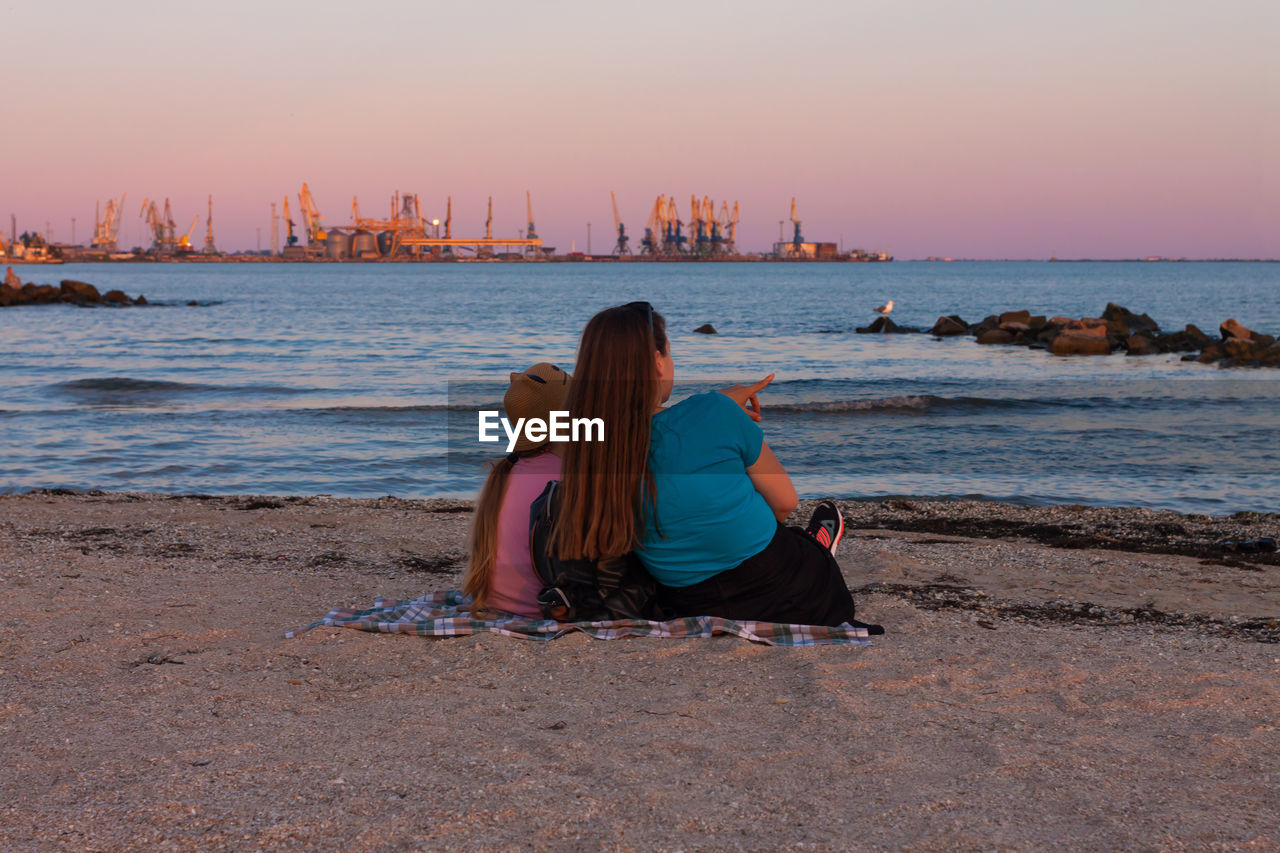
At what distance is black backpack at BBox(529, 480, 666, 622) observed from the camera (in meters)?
3.28

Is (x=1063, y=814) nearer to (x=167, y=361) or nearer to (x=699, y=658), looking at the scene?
(x=699, y=658)

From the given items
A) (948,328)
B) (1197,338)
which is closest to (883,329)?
(948,328)

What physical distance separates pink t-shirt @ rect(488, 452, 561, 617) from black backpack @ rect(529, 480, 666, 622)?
0.05 m

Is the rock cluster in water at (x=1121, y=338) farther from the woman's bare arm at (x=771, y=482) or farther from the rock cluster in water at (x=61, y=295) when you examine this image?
the rock cluster in water at (x=61, y=295)

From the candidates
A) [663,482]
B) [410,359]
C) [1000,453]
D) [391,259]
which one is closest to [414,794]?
[663,482]

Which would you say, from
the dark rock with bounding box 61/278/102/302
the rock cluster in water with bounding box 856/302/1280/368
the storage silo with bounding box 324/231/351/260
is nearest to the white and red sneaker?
the rock cluster in water with bounding box 856/302/1280/368

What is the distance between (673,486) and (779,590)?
580 mm

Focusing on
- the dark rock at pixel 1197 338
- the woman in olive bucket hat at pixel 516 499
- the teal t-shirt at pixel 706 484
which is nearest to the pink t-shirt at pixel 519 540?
the woman in olive bucket hat at pixel 516 499

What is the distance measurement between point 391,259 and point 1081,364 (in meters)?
125

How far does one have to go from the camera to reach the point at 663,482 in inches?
122

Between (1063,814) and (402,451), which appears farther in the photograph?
(402,451)

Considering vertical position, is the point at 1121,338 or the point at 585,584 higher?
the point at 1121,338

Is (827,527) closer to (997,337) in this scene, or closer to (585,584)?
(585,584)

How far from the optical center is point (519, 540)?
3432 millimetres
